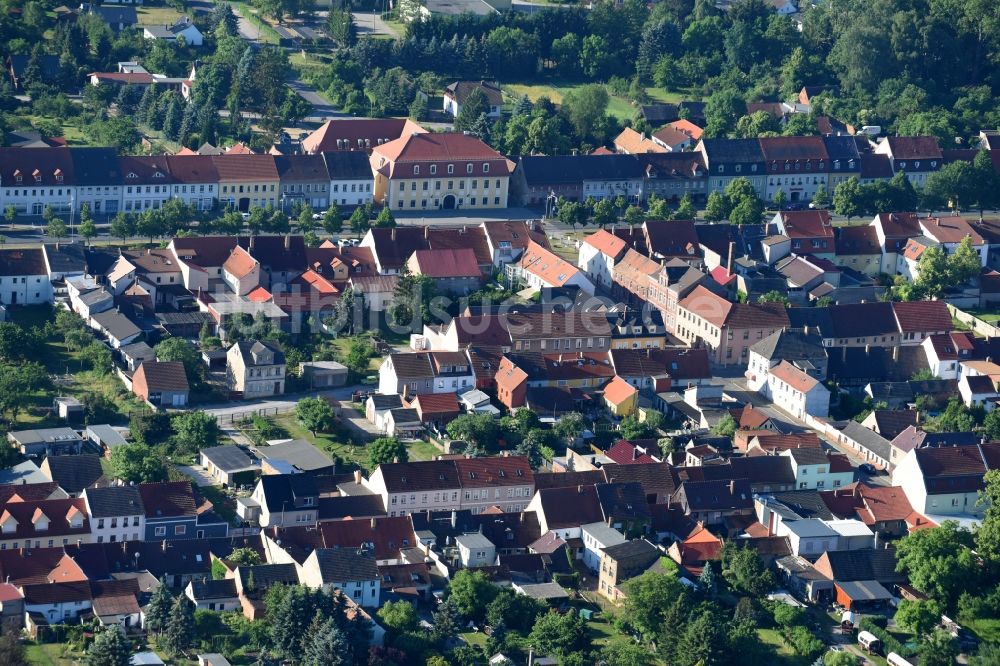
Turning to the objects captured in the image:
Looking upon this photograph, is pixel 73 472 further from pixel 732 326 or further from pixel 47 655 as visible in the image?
pixel 732 326

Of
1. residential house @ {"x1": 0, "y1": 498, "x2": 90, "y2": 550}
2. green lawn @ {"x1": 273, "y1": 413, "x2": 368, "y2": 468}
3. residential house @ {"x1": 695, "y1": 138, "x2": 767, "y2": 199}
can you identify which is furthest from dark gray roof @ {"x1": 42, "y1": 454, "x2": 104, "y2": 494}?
residential house @ {"x1": 695, "y1": 138, "x2": 767, "y2": 199}

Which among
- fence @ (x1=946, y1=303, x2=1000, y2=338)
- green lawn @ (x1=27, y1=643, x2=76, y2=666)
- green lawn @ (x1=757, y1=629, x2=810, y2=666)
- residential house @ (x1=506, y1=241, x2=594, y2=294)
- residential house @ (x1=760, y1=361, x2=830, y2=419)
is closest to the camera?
green lawn @ (x1=27, y1=643, x2=76, y2=666)

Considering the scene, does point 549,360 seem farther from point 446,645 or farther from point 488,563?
point 446,645

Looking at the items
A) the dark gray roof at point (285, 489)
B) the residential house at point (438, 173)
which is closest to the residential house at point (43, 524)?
the dark gray roof at point (285, 489)

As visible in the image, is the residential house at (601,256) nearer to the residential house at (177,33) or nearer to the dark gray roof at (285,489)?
the dark gray roof at (285,489)

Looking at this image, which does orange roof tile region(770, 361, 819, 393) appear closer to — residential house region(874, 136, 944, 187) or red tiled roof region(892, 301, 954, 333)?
red tiled roof region(892, 301, 954, 333)
